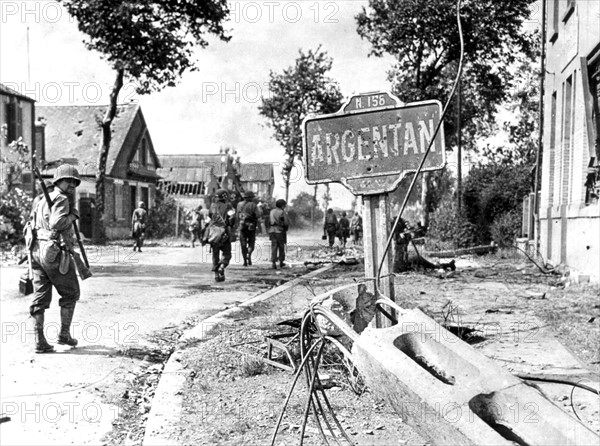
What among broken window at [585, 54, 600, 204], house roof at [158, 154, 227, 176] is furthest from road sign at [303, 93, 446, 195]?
house roof at [158, 154, 227, 176]

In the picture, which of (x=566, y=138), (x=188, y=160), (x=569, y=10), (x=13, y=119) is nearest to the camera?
(x=569, y=10)

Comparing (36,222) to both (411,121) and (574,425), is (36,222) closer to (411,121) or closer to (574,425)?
(411,121)

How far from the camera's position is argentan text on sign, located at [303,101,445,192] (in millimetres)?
4828

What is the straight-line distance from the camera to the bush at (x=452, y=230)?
24359 mm

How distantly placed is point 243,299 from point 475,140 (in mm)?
33485

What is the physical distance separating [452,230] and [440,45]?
8160mm

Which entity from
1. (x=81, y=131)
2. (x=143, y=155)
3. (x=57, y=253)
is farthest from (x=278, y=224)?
(x=143, y=155)

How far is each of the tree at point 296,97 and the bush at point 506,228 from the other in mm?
18626

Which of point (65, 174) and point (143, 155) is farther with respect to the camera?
point (143, 155)

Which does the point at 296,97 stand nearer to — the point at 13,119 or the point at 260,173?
the point at 13,119

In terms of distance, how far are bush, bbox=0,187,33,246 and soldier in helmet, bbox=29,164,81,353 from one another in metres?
14.2

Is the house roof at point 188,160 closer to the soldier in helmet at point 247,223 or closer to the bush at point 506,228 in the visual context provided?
the bush at point 506,228

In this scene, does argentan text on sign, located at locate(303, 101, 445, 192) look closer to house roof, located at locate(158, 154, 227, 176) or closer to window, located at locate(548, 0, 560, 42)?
window, located at locate(548, 0, 560, 42)

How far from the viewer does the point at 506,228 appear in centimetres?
2370
